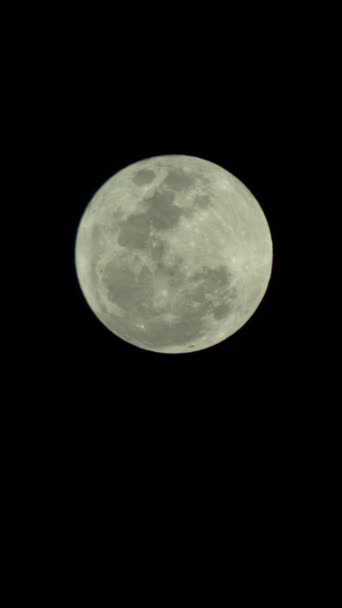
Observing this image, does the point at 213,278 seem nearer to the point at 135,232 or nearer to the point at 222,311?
the point at 222,311

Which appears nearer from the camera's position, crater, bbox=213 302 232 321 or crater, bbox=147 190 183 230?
crater, bbox=147 190 183 230

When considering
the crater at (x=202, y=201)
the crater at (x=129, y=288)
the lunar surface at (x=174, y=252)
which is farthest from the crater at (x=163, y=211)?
the crater at (x=129, y=288)

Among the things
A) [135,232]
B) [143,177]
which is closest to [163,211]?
[135,232]

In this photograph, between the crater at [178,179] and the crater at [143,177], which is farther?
the crater at [143,177]

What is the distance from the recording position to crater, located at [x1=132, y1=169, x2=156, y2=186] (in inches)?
236

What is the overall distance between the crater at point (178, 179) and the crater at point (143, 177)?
0.58 ft

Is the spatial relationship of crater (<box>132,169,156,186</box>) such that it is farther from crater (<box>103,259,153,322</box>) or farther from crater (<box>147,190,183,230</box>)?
crater (<box>103,259,153,322</box>)

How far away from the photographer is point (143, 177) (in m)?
6.06

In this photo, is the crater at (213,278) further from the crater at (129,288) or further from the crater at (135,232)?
the crater at (135,232)

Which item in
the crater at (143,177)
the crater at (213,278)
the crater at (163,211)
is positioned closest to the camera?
the crater at (163,211)

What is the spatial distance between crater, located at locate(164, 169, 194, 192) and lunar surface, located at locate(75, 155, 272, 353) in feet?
0.03

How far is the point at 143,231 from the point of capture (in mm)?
5699

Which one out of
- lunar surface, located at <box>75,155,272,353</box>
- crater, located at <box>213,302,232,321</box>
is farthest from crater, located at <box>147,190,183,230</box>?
crater, located at <box>213,302,232,321</box>

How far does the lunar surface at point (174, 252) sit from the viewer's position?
18.8ft
